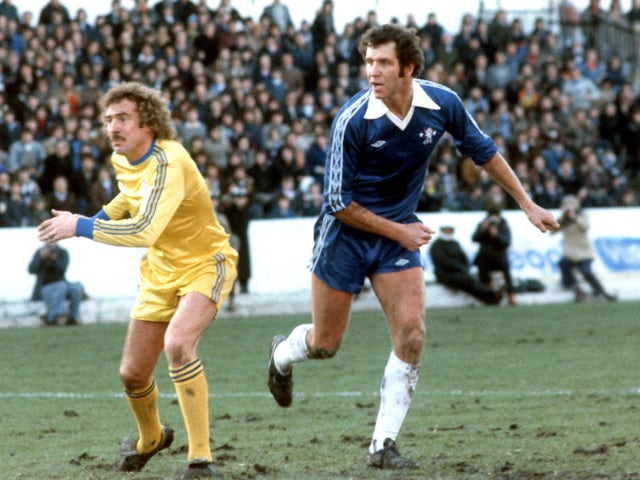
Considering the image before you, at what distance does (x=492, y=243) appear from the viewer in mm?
Answer: 20078

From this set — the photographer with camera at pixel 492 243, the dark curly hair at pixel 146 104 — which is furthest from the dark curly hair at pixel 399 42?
the photographer with camera at pixel 492 243

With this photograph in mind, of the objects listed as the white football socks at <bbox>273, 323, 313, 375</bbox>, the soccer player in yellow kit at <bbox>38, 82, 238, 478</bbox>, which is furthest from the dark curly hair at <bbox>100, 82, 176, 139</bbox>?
the white football socks at <bbox>273, 323, 313, 375</bbox>

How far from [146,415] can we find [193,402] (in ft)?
1.85

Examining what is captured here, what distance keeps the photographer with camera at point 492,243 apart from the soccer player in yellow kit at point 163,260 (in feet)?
42.2

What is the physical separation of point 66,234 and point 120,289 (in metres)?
12.5

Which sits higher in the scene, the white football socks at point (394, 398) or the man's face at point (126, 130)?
the man's face at point (126, 130)

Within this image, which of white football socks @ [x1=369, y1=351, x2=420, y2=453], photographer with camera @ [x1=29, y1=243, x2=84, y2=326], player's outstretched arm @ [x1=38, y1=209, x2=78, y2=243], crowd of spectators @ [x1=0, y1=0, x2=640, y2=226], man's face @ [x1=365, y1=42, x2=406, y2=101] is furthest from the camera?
crowd of spectators @ [x1=0, y1=0, x2=640, y2=226]

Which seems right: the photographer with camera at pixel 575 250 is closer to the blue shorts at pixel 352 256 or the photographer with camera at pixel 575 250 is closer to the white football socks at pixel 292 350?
the white football socks at pixel 292 350

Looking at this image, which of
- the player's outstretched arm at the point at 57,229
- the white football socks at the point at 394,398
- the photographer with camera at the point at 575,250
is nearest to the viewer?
the player's outstretched arm at the point at 57,229

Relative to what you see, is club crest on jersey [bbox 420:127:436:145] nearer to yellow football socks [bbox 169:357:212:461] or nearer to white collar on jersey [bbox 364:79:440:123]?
white collar on jersey [bbox 364:79:440:123]

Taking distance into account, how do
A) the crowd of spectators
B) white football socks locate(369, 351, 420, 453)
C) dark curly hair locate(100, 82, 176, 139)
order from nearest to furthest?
dark curly hair locate(100, 82, 176, 139) → white football socks locate(369, 351, 420, 453) → the crowd of spectators

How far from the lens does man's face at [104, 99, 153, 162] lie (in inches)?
279

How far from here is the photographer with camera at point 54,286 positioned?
18.1 meters

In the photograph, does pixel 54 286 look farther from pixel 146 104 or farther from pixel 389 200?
pixel 389 200
